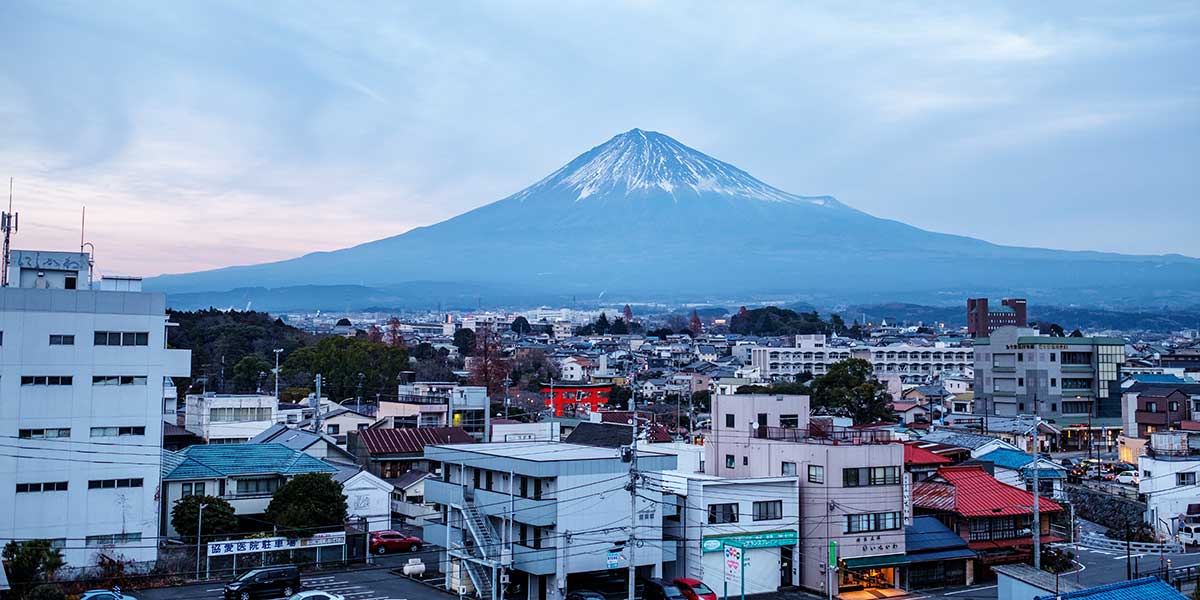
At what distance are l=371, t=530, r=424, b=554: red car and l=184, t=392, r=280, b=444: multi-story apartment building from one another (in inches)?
504

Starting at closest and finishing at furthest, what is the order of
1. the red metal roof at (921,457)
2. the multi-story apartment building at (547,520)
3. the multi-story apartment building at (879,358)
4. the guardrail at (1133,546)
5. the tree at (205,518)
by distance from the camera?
the multi-story apartment building at (547,520) → the tree at (205,518) → the guardrail at (1133,546) → the red metal roof at (921,457) → the multi-story apartment building at (879,358)

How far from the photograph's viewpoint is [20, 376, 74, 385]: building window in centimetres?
2242

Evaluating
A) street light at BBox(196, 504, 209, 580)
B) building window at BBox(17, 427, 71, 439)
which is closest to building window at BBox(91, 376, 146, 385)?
building window at BBox(17, 427, 71, 439)

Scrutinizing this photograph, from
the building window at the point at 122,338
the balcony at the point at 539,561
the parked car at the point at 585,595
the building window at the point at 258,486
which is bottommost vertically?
the parked car at the point at 585,595

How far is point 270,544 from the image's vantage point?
907 inches

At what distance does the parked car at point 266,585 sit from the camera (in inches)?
782

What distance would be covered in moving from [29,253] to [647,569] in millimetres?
15344

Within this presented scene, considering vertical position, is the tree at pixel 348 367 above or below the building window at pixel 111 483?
above

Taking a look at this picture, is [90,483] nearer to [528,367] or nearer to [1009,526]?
[1009,526]

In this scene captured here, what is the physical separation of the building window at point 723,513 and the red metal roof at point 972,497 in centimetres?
555

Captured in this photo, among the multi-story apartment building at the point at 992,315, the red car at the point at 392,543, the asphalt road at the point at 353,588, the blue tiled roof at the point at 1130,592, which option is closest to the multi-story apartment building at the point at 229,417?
the red car at the point at 392,543

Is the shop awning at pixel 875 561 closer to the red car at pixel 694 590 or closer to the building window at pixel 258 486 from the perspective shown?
the red car at pixel 694 590

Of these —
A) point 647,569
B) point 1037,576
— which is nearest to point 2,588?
point 647,569

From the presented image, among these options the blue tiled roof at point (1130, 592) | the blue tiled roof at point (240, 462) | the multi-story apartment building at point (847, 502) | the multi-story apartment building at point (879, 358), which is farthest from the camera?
the multi-story apartment building at point (879, 358)
